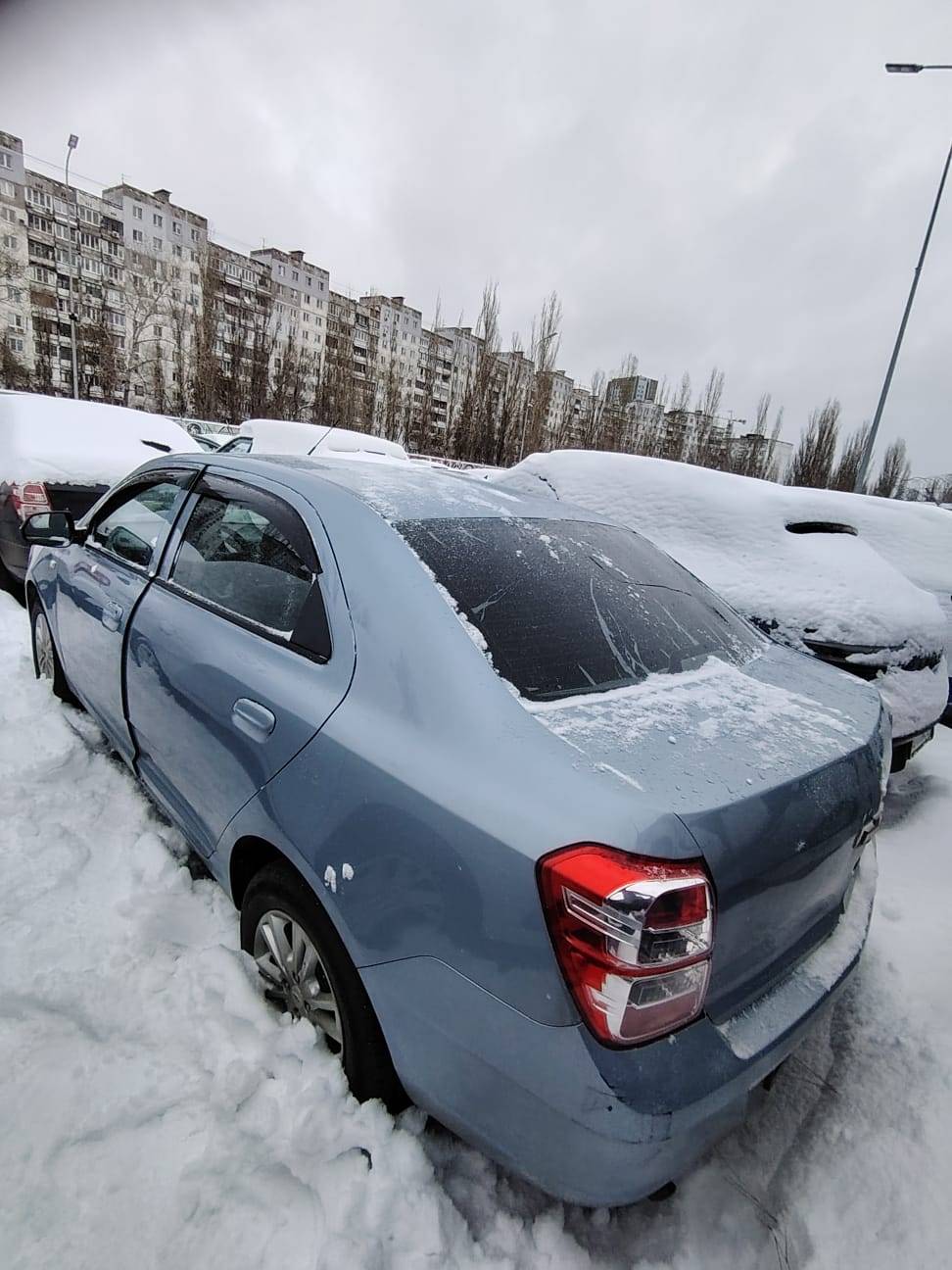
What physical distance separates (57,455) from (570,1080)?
588 cm

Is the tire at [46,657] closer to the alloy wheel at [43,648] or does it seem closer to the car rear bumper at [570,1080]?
the alloy wheel at [43,648]

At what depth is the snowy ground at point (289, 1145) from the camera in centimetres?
131

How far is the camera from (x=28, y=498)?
4887 millimetres

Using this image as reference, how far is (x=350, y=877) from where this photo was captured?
135 cm

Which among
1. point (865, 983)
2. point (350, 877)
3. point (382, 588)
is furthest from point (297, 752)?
point (865, 983)

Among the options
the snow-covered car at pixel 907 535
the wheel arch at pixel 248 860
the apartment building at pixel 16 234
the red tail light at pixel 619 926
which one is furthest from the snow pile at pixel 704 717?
the apartment building at pixel 16 234

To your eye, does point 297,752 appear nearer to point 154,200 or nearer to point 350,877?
point 350,877

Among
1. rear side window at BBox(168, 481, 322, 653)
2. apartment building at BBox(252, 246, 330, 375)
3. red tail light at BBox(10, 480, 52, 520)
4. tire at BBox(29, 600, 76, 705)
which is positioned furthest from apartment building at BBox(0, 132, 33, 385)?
rear side window at BBox(168, 481, 322, 653)

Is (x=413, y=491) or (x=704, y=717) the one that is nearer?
(x=704, y=717)

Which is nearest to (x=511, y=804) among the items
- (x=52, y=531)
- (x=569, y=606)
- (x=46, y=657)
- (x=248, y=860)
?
(x=569, y=606)

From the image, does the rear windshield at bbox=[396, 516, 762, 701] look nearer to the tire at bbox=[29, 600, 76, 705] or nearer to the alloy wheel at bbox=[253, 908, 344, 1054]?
the alloy wheel at bbox=[253, 908, 344, 1054]

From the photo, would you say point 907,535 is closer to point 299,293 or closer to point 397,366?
point 397,366

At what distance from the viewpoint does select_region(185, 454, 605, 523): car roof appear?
6.06ft

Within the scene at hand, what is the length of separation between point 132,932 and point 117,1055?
0.43 metres
